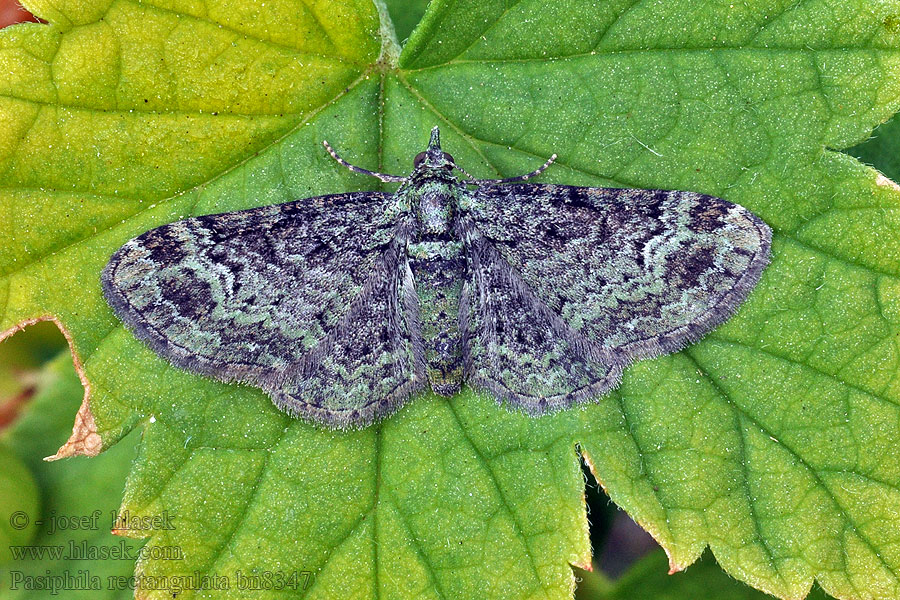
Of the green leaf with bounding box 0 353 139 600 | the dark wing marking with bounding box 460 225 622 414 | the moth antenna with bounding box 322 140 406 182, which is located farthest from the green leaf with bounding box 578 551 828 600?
the green leaf with bounding box 0 353 139 600

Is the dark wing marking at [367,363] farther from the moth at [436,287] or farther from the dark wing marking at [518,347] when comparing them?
the dark wing marking at [518,347]

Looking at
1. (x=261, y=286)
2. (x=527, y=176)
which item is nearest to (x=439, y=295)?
(x=527, y=176)

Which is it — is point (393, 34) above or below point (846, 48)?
above

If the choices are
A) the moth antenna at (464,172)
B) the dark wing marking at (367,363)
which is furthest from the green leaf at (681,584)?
the moth antenna at (464,172)

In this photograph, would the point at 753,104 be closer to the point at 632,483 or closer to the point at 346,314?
the point at 632,483

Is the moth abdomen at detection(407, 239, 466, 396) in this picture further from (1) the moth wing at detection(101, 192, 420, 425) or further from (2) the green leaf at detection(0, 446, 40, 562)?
(2) the green leaf at detection(0, 446, 40, 562)

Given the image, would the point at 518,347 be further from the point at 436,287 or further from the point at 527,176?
the point at 527,176

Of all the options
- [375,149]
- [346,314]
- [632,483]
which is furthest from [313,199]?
[632,483]

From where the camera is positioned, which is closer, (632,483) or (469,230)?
(632,483)
